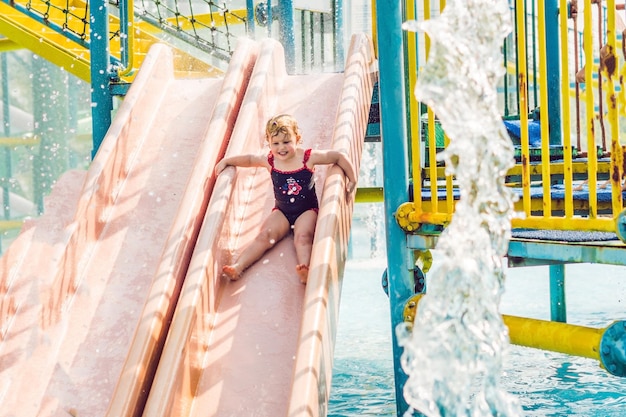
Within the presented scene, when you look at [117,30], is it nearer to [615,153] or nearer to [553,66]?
[553,66]

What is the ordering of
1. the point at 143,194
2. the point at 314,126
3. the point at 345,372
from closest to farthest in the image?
1. the point at 143,194
2. the point at 314,126
3. the point at 345,372

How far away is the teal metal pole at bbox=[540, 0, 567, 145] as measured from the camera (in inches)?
173

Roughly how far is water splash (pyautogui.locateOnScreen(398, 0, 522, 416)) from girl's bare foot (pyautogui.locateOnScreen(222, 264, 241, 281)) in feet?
3.00

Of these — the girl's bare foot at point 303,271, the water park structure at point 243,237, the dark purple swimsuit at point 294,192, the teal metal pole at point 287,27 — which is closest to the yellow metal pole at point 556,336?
the water park structure at point 243,237

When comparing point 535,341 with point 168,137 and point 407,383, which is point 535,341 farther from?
point 168,137

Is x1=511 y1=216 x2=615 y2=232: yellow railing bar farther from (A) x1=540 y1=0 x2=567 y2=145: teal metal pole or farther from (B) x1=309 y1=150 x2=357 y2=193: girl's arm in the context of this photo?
(A) x1=540 y1=0 x2=567 y2=145: teal metal pole

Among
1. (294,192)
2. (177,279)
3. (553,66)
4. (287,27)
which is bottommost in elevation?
(177,279)

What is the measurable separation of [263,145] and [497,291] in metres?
1.77

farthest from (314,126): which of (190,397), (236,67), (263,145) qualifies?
(190,397)

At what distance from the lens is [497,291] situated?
10.0 ft

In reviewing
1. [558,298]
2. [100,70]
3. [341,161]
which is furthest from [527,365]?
[100,70]

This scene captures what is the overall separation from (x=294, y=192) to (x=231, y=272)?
515 mm

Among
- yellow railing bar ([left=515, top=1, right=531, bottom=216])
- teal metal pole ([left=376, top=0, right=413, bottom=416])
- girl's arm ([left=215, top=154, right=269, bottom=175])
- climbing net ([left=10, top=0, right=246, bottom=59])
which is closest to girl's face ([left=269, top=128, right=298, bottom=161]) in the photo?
girl's arm ([left=215, top=154, right=269, bottom=175])

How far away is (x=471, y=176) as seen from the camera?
3.00 m
